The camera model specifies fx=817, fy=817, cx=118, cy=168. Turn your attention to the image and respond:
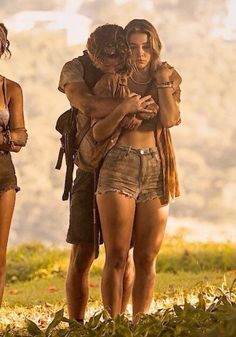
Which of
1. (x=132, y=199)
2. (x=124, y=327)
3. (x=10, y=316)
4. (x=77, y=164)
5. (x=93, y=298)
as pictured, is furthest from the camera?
(x=93, y=298)

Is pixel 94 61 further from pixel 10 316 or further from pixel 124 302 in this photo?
pixel 10 316

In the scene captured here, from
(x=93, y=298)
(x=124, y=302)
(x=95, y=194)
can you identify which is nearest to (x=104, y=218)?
(x=95, y=194)

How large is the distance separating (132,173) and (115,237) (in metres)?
0.49

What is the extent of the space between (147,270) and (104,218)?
1.91 ft

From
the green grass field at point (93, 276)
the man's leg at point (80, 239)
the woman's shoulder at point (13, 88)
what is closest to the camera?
the woman's shoulder at point (13, 88)

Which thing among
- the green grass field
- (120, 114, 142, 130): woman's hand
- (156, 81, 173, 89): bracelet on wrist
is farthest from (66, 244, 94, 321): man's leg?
(156, 81, 173, 89): bracelet on wrist

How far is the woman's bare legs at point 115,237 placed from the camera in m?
5.87

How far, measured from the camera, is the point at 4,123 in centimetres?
621

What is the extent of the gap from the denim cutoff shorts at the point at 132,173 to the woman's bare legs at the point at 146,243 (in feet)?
0.31

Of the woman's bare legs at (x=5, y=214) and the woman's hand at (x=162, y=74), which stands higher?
the woman's hand at (x=162, y=74)

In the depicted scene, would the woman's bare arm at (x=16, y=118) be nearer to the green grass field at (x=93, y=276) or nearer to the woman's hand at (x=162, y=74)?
the woman's hand at (x=162, y=74)

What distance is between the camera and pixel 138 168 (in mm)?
5934

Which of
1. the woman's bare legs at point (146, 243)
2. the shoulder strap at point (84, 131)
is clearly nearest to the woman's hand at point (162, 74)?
the shoulder strap at point (84, 131)

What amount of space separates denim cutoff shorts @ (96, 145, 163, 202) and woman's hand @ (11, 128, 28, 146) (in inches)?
25.0
